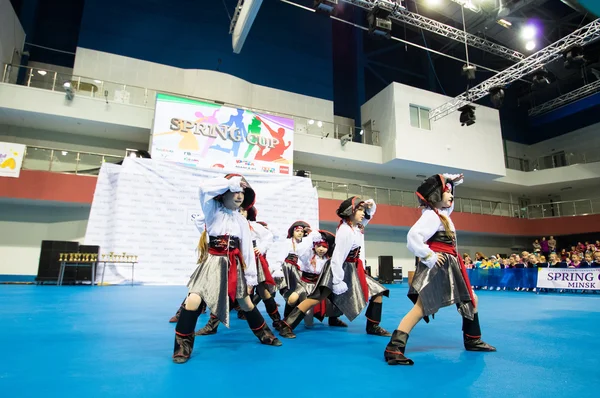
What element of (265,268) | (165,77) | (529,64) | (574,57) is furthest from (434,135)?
(265,268)

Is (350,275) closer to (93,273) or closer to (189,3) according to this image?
(93,273)

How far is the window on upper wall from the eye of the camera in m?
19.2

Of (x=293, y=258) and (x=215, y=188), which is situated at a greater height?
(x=215, y=188)

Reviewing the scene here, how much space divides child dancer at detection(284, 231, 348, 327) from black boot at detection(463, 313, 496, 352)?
169 centimetres

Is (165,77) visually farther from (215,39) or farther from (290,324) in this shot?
(290,324)

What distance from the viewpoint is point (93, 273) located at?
437 inches

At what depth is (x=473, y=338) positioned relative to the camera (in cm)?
320

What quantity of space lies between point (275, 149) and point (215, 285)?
12.3 meters

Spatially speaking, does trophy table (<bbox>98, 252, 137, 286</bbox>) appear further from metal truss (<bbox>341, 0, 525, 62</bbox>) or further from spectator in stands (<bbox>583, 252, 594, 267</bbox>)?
spectator in stands (<bbox>583, 252, 594, 267</bbox>)

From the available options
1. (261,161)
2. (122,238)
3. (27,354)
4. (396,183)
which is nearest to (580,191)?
(396,183)

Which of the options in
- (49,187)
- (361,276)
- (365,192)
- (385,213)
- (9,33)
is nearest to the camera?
(361,276)

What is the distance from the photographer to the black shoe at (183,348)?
8.95 feet

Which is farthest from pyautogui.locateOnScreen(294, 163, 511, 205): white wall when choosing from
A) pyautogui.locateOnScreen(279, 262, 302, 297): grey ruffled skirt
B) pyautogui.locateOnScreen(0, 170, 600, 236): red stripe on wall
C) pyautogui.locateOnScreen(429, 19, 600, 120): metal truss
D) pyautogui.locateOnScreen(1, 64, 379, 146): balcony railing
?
pyautogui.locateOnScreen(279, 262, 302, 297): grey ruffled skirt

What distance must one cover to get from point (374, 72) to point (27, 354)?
2337 cm
